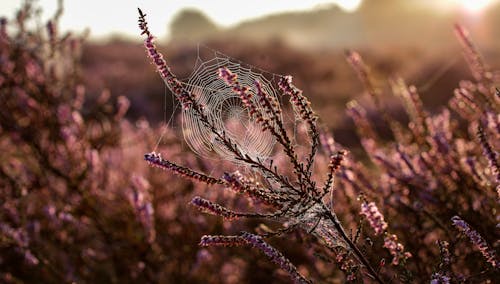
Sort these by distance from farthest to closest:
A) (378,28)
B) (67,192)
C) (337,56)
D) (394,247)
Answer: (378,28)
(337,56)
(67,192)
(394,247)

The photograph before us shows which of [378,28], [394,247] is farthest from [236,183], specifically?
[378,28]

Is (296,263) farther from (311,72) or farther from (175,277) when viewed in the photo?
(311,72)

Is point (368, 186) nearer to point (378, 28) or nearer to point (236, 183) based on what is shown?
point (236, 183)

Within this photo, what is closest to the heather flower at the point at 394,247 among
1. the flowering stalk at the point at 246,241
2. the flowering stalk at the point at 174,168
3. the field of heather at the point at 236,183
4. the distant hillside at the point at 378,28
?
the field of heather at the point at 236,183

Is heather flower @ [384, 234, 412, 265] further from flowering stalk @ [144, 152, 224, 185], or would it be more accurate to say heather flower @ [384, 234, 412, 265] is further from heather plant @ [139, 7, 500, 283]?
flowering stalk @ [144, 152, 224, 185]

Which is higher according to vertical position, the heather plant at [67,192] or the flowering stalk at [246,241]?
the heather plant at [67,192]

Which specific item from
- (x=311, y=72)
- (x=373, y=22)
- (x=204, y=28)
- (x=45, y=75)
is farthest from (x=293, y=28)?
(x=45, y=75)

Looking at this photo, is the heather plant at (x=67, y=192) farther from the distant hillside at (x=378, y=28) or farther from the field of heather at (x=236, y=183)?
the distant hillside at (x=378, y=28)

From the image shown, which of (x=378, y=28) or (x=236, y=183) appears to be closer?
(x=236, y=183)
